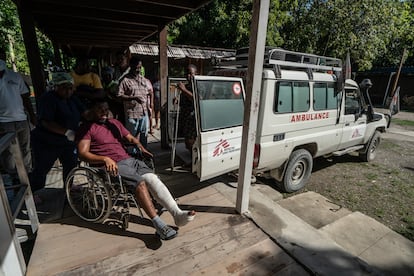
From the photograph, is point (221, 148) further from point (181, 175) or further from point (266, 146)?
point (181, 175)

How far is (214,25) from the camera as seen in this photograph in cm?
1284

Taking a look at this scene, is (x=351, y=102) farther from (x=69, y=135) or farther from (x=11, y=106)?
(x=11, y=106)

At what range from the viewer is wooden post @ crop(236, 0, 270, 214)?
2086mm

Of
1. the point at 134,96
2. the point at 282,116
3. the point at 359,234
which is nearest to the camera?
the point at 359,234

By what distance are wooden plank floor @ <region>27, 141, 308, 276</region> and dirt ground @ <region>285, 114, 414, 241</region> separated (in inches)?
84.6

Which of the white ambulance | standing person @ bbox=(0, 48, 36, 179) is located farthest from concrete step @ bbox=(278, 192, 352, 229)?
standing person @ bbox=(0, 48, 36, 179)

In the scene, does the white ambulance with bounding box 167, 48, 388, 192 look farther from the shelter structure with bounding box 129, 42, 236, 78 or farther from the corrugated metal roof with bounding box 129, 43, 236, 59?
the corrugated metal roof with bounding box 129, 43, 236, 59

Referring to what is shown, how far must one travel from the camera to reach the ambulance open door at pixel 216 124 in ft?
8.54

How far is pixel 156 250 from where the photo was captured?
84.1 inches

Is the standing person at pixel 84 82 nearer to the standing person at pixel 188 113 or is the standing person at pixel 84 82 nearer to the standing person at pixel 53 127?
the standing person at pixel 53 127

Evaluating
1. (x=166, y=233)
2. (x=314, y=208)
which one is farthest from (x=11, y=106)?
(x=314, y=208)

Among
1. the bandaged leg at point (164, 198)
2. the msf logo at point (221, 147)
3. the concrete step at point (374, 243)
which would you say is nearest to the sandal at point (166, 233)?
the bandaged leg at point (164, 198)

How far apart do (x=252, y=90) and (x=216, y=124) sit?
0.69 meters

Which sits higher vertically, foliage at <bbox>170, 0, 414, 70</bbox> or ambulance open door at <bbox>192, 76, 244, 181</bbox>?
foliage at <bbox>170, 0, 414, 70</bbox>
